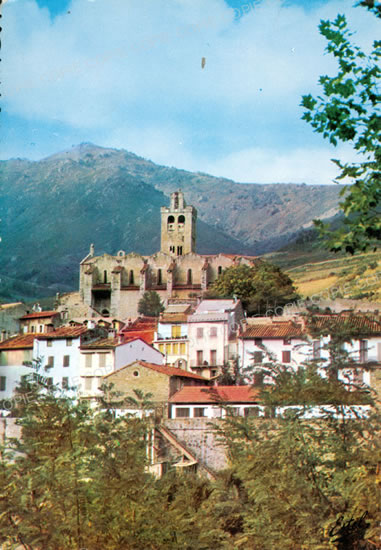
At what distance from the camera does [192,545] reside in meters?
12.0

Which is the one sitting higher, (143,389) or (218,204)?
(218,204)

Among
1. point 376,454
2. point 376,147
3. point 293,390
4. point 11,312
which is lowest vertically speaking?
point 376,454

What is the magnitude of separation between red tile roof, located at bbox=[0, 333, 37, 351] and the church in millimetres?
15511

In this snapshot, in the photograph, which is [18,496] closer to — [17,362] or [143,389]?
[143,389]

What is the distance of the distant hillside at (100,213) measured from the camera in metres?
56.7

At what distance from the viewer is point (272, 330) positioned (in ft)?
87.4

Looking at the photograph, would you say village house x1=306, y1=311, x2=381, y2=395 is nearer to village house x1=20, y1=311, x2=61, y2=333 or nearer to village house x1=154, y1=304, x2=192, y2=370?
village house x1=154, y1=304, x2=192, y2=370

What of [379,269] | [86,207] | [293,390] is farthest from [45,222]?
[293,390]

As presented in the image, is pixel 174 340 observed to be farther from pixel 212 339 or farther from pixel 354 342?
pixel 354 342

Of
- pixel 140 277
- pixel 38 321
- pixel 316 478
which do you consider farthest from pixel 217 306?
pixel 316 478

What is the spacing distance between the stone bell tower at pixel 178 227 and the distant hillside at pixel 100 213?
4863 millimetres

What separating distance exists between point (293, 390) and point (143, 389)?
8573mm

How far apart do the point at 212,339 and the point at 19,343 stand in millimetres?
7332

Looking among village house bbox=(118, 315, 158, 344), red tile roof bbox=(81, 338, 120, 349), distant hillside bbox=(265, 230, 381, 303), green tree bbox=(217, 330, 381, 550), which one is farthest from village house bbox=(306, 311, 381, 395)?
village house bbox=(118, 315, 158, 344)
